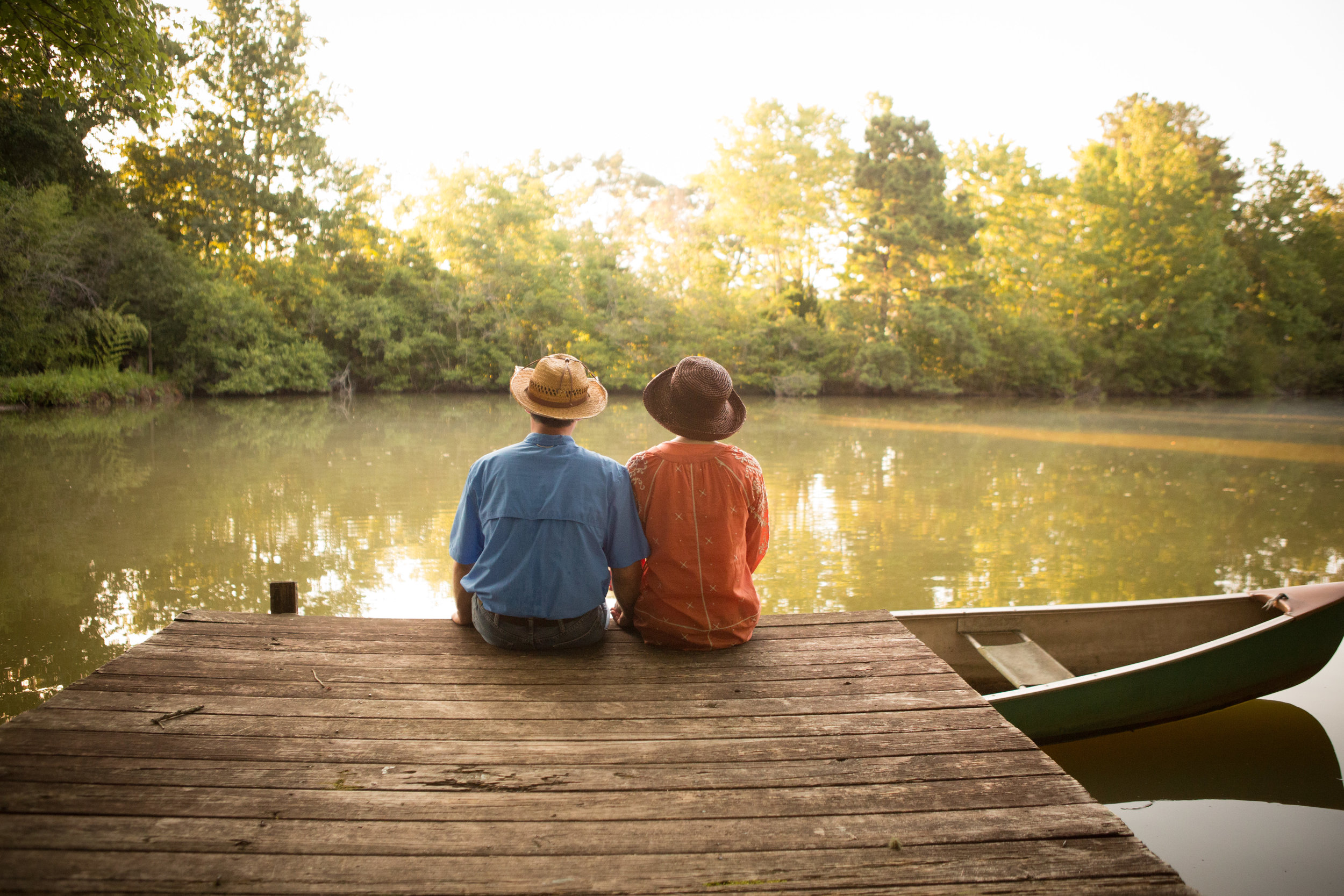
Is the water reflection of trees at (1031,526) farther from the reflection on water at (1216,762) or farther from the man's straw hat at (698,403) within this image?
the man's straw hat at (698,403)

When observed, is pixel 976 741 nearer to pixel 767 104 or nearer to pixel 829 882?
pixel 829 882

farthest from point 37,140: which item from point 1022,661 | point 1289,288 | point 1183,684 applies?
point 1289,288

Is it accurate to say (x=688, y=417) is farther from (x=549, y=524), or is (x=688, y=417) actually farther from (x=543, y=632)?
(x=543, y=632)

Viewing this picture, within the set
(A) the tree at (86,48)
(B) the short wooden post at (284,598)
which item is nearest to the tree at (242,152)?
(A) the tree at (86,48)

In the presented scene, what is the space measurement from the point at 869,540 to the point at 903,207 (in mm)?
22591

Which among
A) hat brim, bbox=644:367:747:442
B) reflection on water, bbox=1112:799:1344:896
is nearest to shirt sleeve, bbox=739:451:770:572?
hat brim, bbox=644:367:747:442

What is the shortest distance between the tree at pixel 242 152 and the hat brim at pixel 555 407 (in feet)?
82.8

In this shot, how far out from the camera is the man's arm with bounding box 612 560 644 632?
2721mm

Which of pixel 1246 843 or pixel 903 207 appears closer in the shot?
pixel 1246 843

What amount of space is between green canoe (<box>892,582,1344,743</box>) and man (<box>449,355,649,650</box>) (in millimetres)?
1469

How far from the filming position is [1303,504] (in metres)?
9.20

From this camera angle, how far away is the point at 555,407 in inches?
102

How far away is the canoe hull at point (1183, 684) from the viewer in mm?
3150

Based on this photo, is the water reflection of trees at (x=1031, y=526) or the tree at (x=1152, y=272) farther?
the tree at (x=1152, y=272)
